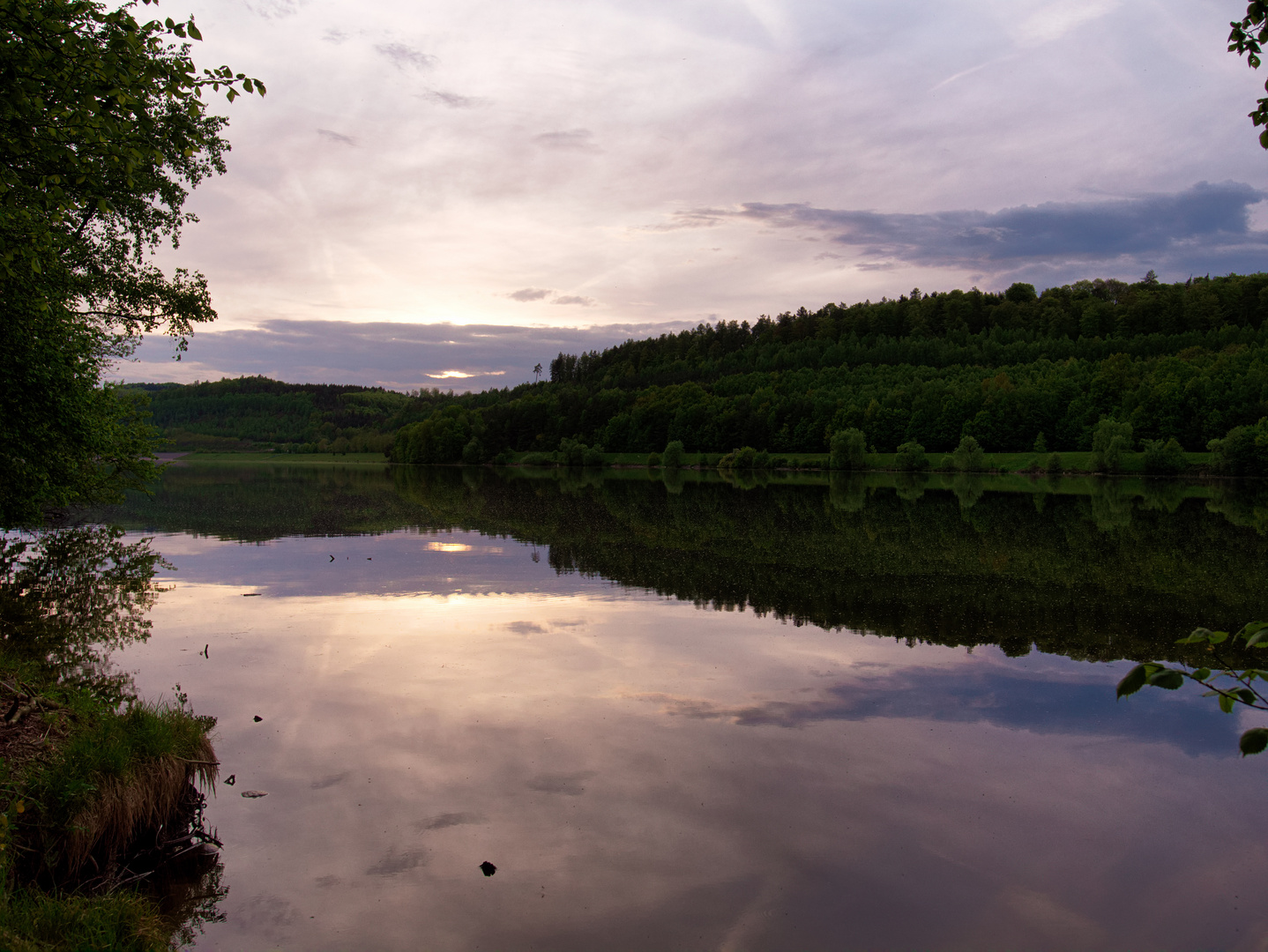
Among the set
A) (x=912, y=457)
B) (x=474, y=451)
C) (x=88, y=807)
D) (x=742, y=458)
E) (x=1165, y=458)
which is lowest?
(x=88, y=807)

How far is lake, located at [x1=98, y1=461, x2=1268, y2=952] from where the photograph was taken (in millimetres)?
7180

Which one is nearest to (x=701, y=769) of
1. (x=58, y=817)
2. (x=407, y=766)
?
(x=407, y=766)

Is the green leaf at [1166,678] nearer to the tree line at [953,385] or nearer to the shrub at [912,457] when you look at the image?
the tree line at [953,385]

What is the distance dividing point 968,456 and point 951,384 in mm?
27506

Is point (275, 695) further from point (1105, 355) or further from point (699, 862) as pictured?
point (1105, 355)

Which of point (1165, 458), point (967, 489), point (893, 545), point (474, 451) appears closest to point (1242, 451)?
point (1165, 458)

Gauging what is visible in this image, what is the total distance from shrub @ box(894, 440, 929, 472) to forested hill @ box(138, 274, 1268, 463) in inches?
→ 588

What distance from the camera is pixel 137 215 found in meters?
26.5

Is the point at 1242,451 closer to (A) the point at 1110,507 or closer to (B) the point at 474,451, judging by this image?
(A) the point at 1110,507

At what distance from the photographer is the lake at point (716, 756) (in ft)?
23.6

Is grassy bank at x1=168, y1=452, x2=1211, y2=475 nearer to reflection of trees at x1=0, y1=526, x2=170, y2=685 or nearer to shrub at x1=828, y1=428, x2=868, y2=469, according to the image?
shrub at x1=828, y1=428, x2=868, y2=469

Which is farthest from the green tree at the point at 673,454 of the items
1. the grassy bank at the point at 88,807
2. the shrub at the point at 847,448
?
the grassy bank at the point at 88,807

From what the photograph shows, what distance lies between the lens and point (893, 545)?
30812mm

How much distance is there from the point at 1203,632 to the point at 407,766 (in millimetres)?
8737
